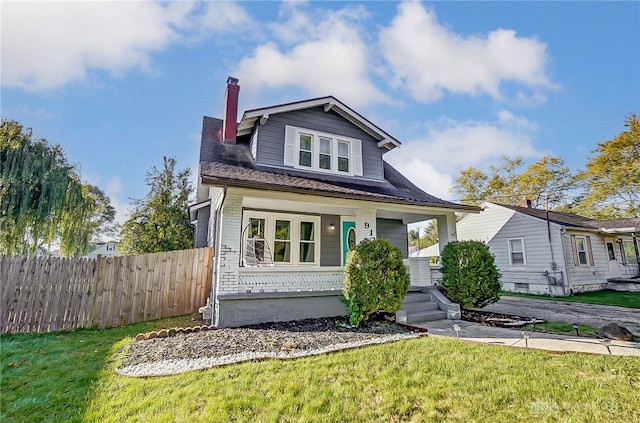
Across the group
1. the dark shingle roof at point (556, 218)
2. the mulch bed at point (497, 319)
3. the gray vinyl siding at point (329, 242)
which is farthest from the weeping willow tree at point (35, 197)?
the dark shingle roof at point (556, 218)

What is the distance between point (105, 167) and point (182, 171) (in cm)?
398

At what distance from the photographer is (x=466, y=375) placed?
3.54m

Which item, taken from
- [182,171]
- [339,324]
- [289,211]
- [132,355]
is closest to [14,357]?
[132,355]

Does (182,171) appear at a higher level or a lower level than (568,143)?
lower

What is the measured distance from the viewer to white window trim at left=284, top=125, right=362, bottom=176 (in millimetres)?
9367

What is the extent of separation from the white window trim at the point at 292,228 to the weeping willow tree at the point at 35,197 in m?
6.74

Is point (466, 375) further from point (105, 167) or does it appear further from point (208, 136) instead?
point (105, 167)

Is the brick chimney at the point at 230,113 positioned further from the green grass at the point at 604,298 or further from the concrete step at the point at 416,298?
the green grass at the point at 604,298

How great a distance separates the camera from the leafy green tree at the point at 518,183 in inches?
1022

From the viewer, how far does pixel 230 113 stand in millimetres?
10438

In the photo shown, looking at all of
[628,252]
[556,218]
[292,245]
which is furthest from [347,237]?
[628,252]

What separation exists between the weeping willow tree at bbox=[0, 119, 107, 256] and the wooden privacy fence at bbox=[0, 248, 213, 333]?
3923 mm

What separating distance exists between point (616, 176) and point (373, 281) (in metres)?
26.6

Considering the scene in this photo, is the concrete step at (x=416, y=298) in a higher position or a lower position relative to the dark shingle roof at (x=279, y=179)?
lower
